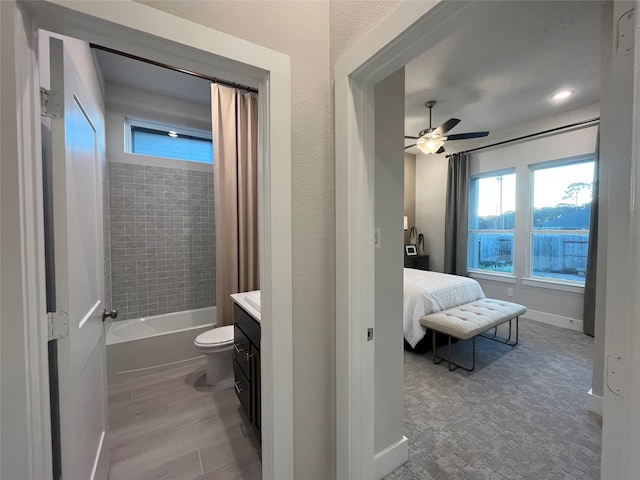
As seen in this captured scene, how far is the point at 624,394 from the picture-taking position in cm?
38

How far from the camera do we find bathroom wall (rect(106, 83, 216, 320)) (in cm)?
294

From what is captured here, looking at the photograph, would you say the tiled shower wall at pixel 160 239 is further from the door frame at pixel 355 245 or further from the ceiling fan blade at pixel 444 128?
the ceiling fan blade at pixel 444 128

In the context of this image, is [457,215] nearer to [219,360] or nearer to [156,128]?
[219,360]

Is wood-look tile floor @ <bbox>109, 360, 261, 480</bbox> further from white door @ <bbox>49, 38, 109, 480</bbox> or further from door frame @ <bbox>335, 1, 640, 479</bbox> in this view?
door frame @ <bbox>335, 1, 640, 479</bbox>

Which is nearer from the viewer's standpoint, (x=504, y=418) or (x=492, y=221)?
(x=504, y=418)

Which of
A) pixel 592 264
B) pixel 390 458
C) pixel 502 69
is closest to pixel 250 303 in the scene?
pixel 390 458

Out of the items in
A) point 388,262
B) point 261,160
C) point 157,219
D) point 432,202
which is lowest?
point 388,262

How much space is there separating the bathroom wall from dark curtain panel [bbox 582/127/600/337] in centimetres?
478

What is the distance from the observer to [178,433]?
70.1 inches

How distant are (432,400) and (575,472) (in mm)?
840

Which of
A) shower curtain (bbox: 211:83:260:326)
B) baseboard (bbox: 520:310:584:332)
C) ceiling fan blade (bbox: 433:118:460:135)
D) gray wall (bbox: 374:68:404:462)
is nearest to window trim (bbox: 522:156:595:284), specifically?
baseboard (bbox: 520:310:584:332)

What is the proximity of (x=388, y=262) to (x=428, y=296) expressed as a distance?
1667 mm

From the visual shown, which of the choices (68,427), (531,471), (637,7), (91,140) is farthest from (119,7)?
(531,471)

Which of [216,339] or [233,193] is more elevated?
[233,193]
